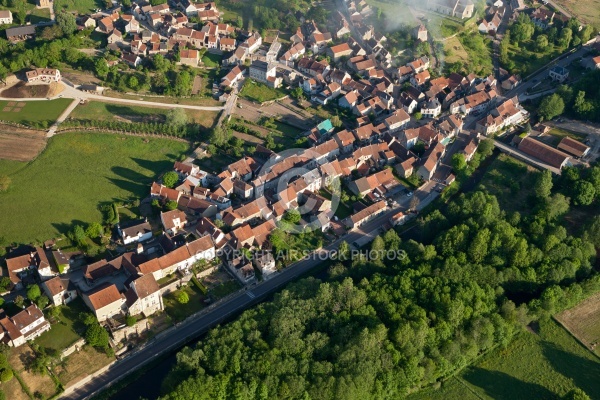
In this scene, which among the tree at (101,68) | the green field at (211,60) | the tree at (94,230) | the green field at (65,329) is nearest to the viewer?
the green field at (65,329)

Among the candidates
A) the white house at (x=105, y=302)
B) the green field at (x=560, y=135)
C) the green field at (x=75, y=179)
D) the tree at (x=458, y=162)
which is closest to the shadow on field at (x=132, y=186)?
the green field at (x=75, y=179)

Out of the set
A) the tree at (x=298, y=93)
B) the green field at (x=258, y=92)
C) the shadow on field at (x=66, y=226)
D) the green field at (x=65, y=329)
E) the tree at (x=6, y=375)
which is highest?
the tree at (x=298, y=93)

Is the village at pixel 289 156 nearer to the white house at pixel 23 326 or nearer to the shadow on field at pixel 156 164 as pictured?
the white house at pixel 23 326

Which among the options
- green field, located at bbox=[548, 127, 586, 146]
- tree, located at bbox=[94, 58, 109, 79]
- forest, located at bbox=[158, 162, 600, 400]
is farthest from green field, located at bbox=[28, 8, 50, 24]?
green field, located at bbox=[548, 127, 586, 146]

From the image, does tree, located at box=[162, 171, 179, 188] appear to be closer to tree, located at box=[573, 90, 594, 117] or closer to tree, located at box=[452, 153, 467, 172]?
tree, located at box=[452, 153, 467, 172]

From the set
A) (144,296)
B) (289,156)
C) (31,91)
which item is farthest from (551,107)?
(31,91)

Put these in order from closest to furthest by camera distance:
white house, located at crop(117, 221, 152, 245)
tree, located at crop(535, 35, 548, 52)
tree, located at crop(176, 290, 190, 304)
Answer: tree, located at crop(176, 290, 190, 304) < white house, located at crop(117, 221, 152, 245) < tree, located at crop(535, 35, 548, 52)

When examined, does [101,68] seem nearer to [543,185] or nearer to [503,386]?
[543,185]

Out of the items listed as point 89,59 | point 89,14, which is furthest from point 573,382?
point 89,14
